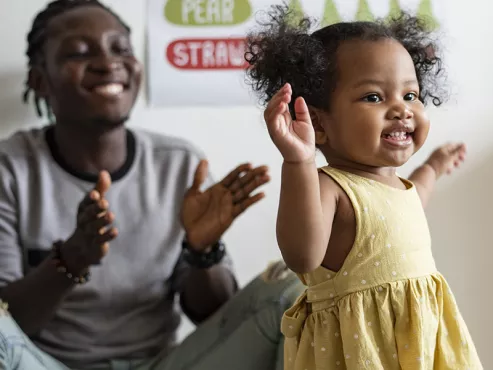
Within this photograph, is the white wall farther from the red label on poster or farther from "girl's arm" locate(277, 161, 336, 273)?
"girl's arm" locate(277, 161, 336, 273)

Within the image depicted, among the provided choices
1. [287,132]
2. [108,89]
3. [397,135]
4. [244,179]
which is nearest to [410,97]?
[397,135]

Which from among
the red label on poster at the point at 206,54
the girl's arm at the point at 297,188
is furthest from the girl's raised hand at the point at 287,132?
the red label on poster at the point at 206,54

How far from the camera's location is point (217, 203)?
1157mm

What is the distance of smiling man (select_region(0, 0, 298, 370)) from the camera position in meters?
1.12

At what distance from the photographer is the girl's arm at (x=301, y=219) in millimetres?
702

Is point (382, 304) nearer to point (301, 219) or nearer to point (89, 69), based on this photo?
point (301, 219)

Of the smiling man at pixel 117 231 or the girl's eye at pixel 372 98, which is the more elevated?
the girl's eye at pixel 372 98

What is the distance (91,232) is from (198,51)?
568mm

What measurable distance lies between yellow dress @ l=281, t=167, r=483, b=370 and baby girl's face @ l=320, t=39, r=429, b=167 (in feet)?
0.13

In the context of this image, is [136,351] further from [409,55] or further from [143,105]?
[409,55]

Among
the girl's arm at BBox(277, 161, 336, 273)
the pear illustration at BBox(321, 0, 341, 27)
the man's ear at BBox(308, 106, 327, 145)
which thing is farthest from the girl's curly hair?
the pear illustration at BBox(321, 0, 341, 27)

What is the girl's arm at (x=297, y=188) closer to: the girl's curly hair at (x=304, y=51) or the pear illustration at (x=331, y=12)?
the girl's curly hair at (x=304, y=51)

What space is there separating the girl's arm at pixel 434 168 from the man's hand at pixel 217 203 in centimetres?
24

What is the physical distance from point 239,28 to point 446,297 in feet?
2.77
